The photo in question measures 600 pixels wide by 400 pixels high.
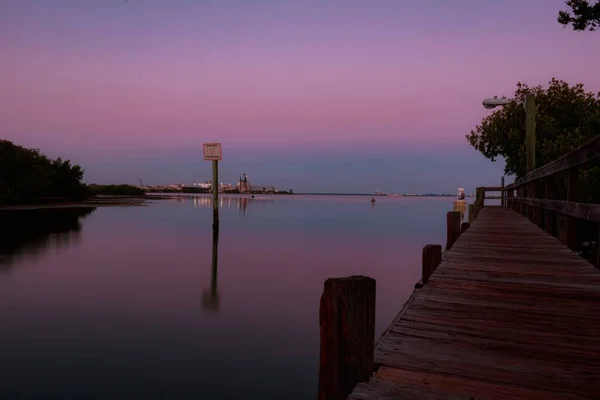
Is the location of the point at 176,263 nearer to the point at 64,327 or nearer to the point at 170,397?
the point at 64,327

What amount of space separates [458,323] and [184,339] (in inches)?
217

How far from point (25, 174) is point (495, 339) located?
57523 millimetres

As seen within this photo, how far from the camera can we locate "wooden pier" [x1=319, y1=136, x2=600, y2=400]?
228 centimetres

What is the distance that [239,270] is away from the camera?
15.6 metres

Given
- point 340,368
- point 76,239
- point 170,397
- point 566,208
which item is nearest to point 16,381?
point 170,397

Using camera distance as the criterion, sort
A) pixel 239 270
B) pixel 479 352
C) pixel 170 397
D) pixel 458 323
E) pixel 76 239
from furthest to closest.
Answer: pixel 76 239 < pixel 239 270 < pixel 170 397 < pixel 458 323 < pixel 479 352

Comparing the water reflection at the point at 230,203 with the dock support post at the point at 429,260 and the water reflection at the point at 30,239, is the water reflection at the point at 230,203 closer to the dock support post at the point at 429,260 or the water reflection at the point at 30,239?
the water reflection at the point at 30,239

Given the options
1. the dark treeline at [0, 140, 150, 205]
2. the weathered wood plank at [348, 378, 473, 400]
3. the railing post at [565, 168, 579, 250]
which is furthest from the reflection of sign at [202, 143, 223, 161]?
the dark treeline at [0, 140, 150, 205]

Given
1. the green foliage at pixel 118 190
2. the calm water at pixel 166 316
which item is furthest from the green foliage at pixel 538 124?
the green foliage at pixel 118 190

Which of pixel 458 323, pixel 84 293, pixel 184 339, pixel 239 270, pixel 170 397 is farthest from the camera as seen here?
pixel 239 270

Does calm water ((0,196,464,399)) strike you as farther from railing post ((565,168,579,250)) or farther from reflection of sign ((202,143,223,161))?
reflection of sign ((202,143,223,161))

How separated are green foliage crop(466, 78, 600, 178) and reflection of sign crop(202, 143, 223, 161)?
16.0 metres

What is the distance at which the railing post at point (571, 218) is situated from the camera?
588 centimetres

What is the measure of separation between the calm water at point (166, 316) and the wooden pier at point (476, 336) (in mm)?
2770
